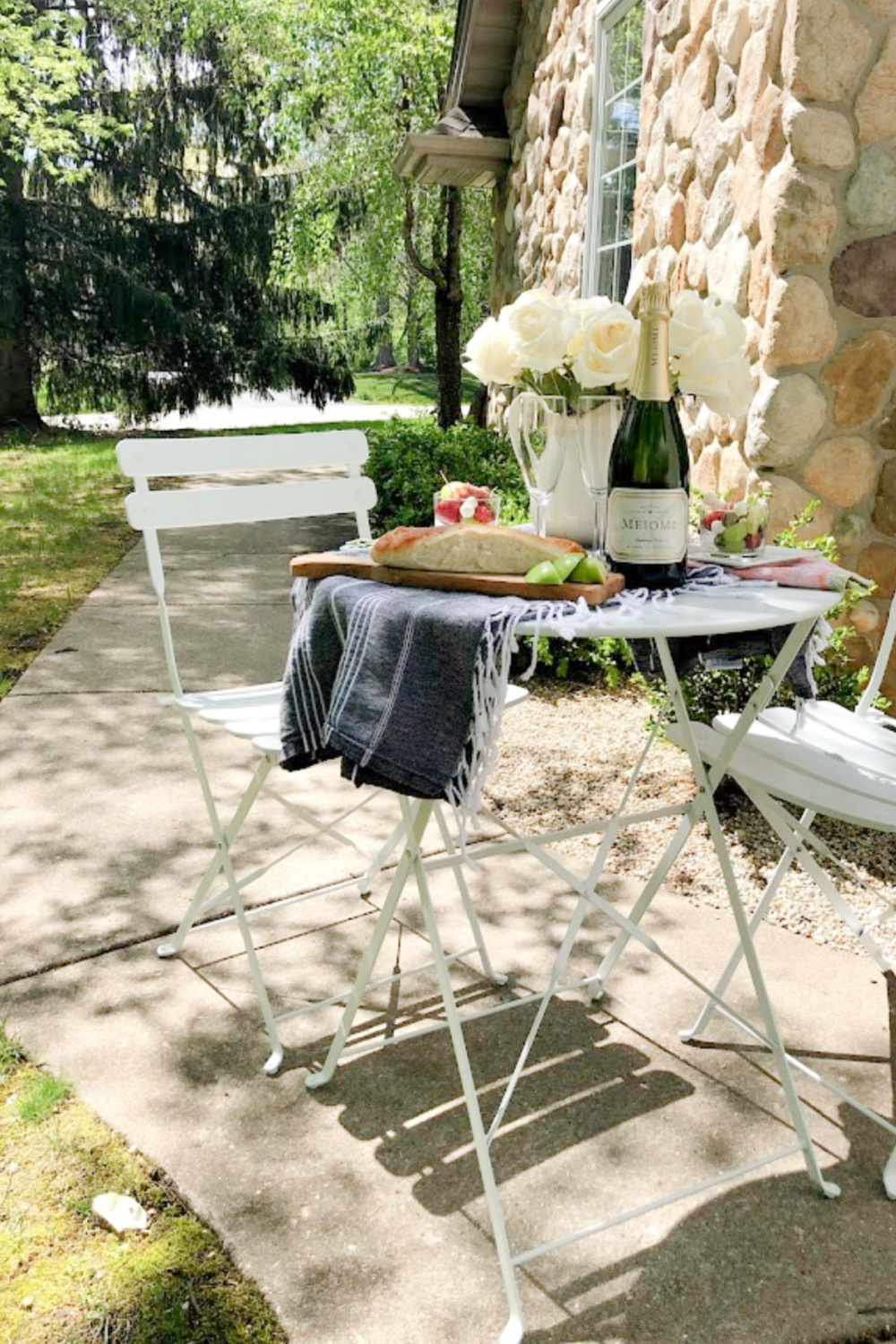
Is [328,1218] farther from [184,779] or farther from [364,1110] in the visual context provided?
[184,779]

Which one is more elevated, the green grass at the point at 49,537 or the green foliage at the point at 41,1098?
the green foliage at the point at 41,1098

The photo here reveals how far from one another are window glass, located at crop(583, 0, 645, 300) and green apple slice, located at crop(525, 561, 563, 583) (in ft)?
13.5

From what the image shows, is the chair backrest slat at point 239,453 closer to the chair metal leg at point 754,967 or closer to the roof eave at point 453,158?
the chair metal leg at point 754,967

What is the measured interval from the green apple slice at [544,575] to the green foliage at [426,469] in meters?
4.69

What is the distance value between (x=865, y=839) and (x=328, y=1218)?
6.86ft

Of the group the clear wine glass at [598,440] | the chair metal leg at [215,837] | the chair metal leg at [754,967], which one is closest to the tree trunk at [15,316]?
the chair metal leg at [215,837]

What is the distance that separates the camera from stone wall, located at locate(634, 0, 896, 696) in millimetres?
3596

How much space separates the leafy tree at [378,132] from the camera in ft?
36.5

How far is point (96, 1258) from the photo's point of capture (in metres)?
1.86

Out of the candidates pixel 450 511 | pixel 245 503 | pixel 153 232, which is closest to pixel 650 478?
pixel 450 511

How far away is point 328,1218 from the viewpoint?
195 centimetres

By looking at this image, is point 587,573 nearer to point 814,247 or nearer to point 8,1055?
point 8,1055

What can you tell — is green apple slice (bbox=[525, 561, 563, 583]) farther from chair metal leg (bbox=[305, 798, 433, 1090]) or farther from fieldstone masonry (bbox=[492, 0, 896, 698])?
fieldstone masonry (bbox=[492, 0, 896, 698])

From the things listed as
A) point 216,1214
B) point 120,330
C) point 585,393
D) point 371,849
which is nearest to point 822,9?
point 585,393
